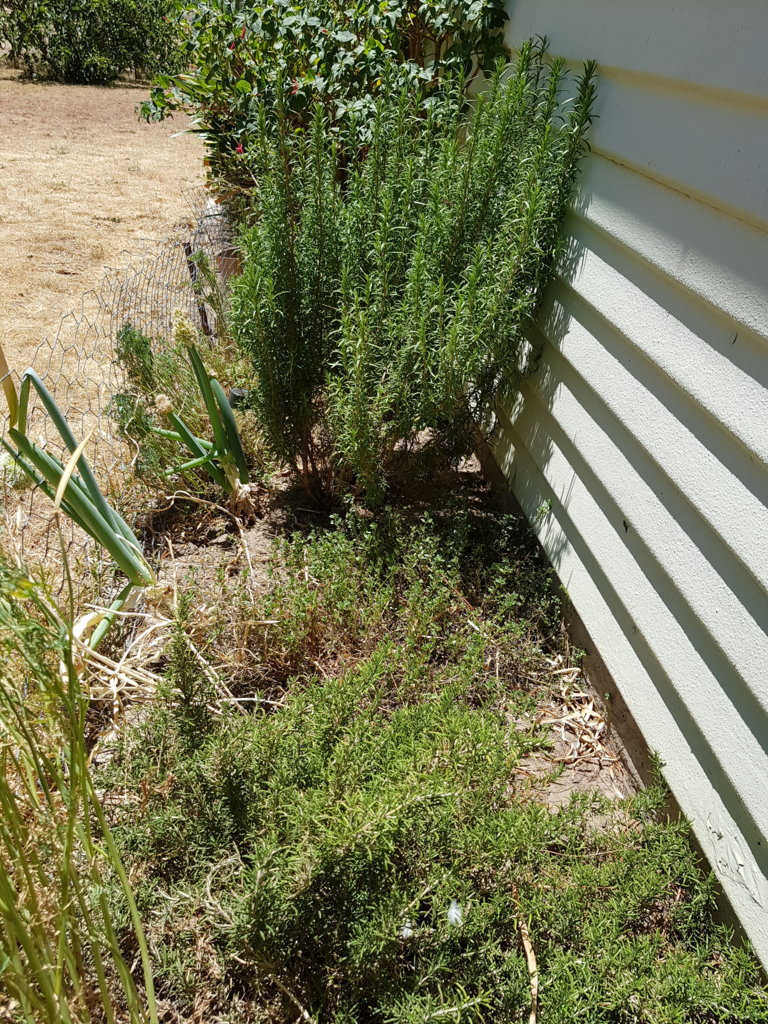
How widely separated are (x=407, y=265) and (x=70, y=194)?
21.6 ft

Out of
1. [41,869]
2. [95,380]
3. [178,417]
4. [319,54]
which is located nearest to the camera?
[41,869]

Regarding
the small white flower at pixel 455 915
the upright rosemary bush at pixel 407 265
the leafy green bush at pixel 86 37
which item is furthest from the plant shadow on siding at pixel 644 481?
the leafy green bush at pixel 86 37

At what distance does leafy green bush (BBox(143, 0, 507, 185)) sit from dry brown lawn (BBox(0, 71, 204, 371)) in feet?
5.53

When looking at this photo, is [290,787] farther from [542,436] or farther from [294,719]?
[542,436]

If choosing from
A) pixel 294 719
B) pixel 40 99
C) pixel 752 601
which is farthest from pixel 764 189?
pixel 40 99

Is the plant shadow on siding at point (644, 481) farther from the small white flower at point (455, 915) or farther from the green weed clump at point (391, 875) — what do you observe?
the small white flower at point (455, 915)

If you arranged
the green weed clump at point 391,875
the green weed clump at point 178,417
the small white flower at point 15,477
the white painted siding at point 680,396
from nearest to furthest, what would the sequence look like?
the green weed clump at point 391,875, the white painted siding at point 680,396, the green weed clump at point 178,417, the small white flower at point 15,477

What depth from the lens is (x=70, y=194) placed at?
8008mm

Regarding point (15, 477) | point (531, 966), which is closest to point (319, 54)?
point (15, 477)

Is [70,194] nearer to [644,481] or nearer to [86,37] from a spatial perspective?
[644,481]

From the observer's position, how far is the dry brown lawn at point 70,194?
222 inches

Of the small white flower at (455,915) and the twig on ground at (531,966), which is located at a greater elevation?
the small white flower at (455,915)

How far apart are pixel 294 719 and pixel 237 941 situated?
49 cm

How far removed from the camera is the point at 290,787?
170 cm
